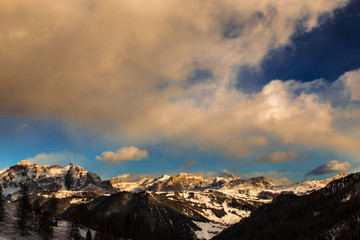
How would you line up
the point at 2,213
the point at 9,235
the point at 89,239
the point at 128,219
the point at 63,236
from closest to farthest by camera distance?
the point at 9,235 → the point at 2,213 → the point at 63,236 → the point at 89,239 → the point at 128,219

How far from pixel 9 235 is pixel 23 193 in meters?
23.9

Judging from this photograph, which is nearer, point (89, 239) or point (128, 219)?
point (89, 239)

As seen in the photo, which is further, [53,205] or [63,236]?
[53,205]

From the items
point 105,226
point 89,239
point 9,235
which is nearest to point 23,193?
point 9,235

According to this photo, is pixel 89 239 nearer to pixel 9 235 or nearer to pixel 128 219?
pixel 9 235

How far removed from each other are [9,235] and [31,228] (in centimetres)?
1855

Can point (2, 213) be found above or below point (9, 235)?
above

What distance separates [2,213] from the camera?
317 ft

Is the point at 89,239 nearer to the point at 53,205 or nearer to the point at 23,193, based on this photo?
the point at 53,205

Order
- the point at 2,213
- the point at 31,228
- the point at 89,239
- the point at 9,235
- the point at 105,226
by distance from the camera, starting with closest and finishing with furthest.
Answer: the point at 9,235
the point at 2,213
the point at 31,228
the point at 89,239
the point at 105,226

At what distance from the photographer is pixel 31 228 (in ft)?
343

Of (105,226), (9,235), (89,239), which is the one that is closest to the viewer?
(9,235)

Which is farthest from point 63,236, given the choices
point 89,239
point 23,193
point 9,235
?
point 9,235

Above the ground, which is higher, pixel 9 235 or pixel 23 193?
pixel 23 193
